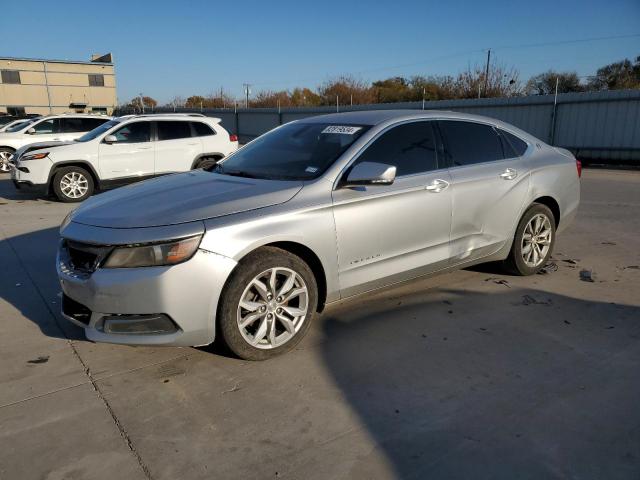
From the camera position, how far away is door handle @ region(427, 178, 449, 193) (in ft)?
13.7

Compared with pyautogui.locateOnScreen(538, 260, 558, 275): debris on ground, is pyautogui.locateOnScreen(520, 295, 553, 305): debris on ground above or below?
above

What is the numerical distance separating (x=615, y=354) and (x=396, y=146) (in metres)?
2.17

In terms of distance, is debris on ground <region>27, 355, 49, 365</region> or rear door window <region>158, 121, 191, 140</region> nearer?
debris on ground <region>27, 355, 49, 365</region>

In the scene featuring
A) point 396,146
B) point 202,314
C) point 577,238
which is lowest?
point 577,238

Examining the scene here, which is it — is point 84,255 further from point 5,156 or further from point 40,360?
point 5,156

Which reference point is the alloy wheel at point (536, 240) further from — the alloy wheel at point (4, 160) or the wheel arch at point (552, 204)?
the alloy wheel at point (4, 160)

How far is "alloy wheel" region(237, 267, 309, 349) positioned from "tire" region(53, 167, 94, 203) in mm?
8247

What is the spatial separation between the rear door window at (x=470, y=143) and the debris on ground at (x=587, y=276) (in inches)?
58.9

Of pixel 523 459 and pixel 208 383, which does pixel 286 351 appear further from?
pixel 523 459

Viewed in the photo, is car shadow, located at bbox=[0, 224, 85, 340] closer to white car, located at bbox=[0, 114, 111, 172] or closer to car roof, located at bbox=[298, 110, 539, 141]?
car roof, located at bbox=[298, 110, 539, 141]

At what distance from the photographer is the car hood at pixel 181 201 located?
3.24 meters

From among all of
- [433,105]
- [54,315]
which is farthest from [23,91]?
[54,315]

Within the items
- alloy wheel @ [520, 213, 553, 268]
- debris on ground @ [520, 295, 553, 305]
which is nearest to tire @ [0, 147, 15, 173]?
alloy wheel @ [520, 213, 553, 268]

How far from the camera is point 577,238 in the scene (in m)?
6.91
